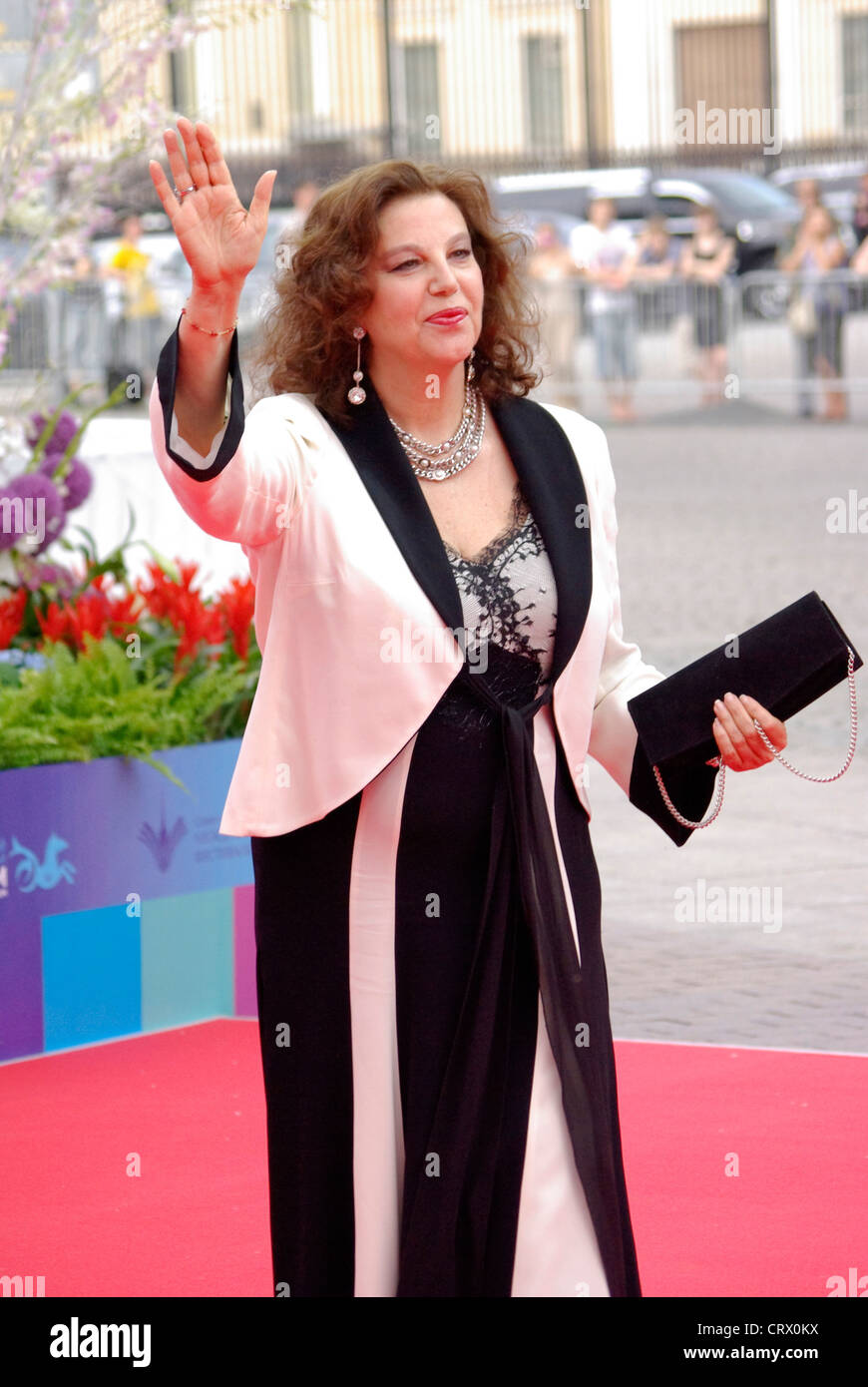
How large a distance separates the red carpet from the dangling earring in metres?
1.79

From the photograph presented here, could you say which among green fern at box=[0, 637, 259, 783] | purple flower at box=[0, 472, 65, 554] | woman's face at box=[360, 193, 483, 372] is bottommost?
green fern at box=[0, 637, 259, 783]

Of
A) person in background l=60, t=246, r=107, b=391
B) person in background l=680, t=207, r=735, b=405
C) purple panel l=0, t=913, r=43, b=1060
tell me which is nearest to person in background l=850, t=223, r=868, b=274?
person in background l=680, t=207, r=735, b=405

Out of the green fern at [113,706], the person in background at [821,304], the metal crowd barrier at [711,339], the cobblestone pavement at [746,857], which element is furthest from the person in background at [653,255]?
the green fern at [113,706]

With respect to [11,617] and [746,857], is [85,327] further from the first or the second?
[11,617]

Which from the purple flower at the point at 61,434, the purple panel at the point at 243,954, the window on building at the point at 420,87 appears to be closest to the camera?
the purple panel at the point at 243,954

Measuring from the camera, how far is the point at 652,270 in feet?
74.6

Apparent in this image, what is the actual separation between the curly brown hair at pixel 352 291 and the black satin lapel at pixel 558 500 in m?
0.09

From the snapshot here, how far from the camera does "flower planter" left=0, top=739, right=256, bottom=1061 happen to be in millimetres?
5949

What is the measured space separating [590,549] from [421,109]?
38.7 metres

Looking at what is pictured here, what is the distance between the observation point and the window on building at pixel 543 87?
39.8 meters

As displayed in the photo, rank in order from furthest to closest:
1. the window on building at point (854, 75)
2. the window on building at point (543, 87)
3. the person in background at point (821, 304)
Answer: the window on building at point (543, 87) → the window on building at point (854, 75) → the person in background at point (821, 304)

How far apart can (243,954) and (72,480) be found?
1.74 meters

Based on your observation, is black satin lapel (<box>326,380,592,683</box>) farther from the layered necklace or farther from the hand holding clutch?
the hand holding clutch

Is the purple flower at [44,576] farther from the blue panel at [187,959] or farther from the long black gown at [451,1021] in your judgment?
the long black gown at [451,1021]
